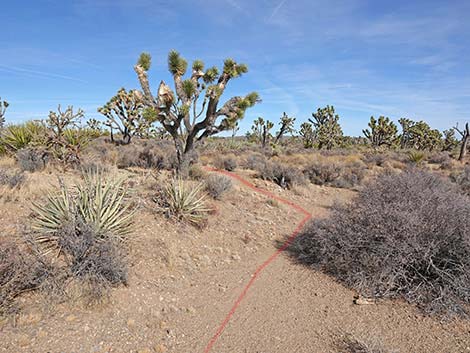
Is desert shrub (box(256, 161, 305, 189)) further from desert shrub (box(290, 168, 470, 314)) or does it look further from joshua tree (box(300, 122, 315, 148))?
joshua tree (box(300, 122, 315, 148))

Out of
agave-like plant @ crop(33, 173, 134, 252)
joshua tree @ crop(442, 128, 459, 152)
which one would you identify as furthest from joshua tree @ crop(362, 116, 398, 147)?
agave-like plant @ crop(33, 173, 134, 252)

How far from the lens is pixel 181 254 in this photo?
18.1 ft

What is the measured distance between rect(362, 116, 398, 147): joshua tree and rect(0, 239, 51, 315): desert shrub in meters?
36.1

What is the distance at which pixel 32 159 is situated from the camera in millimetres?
8680

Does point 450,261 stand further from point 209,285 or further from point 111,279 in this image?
point 111,279

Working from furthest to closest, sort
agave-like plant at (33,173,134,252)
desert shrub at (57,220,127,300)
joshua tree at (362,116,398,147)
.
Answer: joshua tree at (362,116,398,147) < agave-like plant at (33,173,134,252) < desert shrub at (57,220,127,300)

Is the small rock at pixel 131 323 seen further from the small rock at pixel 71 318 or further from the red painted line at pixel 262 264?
the red painted line at pixel 262 264

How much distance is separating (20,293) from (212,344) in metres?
2.35

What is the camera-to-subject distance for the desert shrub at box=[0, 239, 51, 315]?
10.5 ft

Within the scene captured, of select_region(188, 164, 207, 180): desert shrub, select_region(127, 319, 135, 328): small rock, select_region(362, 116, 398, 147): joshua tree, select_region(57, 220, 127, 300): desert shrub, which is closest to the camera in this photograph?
select_region(127, 319, 135, 328): small rock

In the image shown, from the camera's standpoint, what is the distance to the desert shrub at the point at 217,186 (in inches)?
338

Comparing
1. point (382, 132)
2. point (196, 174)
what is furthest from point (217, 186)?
point (382, 132)

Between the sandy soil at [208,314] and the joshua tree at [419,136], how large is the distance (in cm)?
4515

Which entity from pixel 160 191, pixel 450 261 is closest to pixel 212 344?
pixel 450 261
